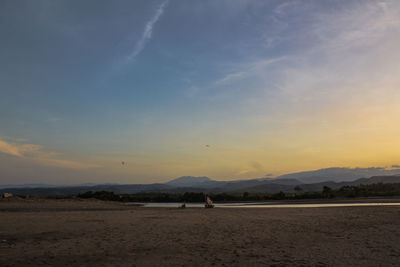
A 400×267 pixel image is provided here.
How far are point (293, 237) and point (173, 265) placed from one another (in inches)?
273

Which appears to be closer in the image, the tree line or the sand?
the sand

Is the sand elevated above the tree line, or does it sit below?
below

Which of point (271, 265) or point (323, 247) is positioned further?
point (323, 247)

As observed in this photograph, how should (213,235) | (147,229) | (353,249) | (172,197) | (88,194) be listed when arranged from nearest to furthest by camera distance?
(353,249)
(213,235)
(147,229)
(88,194)
(172,197)

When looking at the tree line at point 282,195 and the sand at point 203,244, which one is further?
the tree line at point 282,195

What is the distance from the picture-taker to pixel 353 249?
11.4m

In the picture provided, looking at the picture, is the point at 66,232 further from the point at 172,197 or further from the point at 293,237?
the point at 172,197

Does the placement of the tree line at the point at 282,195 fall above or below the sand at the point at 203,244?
above

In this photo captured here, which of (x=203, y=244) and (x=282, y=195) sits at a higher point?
(x=282, y=195)

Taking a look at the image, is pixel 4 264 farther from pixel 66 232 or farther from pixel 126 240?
pixel 66 232

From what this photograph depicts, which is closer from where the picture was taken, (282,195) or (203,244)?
(203,244)

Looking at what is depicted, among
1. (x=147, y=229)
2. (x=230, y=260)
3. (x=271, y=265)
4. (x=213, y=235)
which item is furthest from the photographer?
(x=147, y=229)

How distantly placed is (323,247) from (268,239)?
252 cm

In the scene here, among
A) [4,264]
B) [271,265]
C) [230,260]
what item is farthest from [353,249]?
[4,264]
